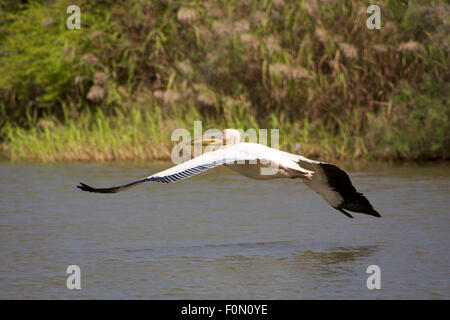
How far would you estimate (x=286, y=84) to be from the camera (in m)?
19.7

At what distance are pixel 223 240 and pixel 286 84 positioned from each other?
972 cm

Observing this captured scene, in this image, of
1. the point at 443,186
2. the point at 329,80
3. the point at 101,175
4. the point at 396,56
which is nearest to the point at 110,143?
the point at 101,175

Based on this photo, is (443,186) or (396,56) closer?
(443,186)

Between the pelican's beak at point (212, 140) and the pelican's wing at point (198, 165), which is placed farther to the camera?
the pelican's beak at point (212, 140)

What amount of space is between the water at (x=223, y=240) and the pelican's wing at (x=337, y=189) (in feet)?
1.35

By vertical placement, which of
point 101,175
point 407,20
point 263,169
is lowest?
point 101,175

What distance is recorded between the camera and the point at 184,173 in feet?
28.1

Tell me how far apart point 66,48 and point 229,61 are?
151 inches

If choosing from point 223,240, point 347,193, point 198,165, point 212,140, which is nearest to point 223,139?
point 212,140

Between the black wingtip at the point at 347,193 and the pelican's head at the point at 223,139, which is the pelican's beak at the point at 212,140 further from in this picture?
the black wingtip at the point at 347,193

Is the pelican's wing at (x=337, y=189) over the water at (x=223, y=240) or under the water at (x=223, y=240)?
over

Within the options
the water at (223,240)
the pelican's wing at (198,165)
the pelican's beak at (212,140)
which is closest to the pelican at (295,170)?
the pelican's wing at (198,165)

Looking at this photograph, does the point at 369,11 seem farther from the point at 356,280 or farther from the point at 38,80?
the point at 356,280

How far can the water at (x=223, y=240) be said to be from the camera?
26.3 feet
